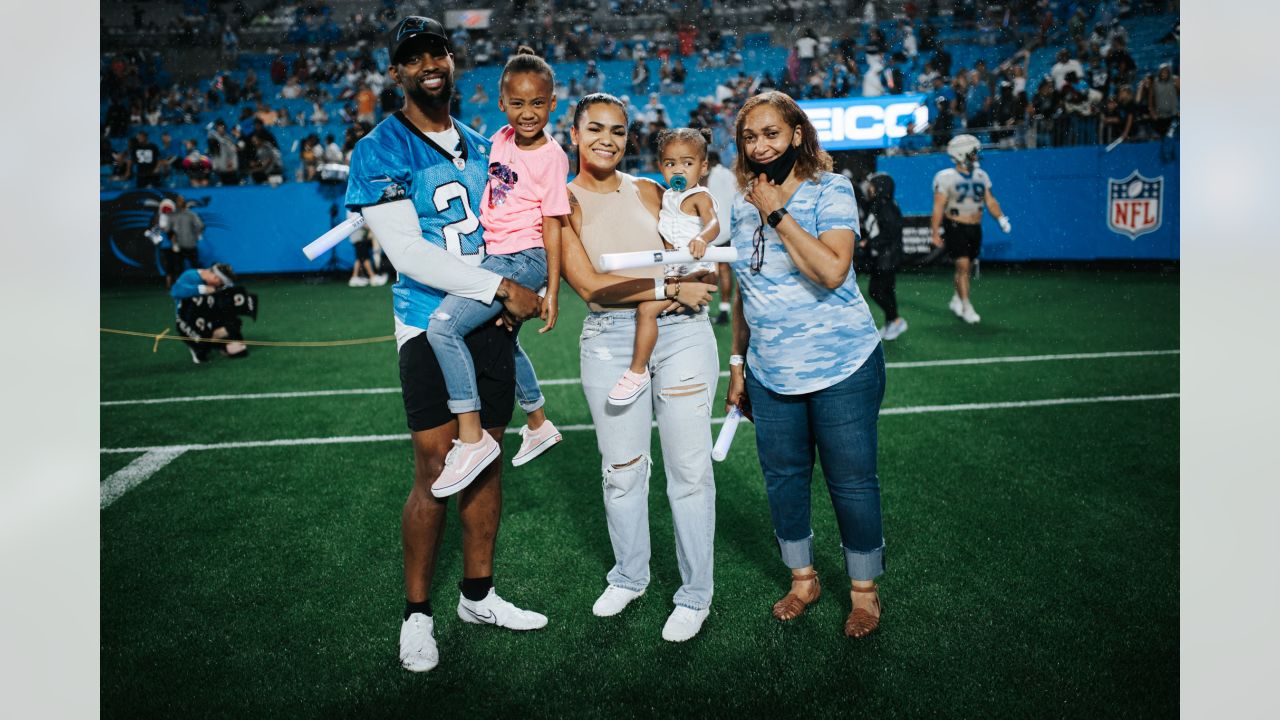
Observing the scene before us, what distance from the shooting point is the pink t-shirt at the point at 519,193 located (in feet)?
8.72

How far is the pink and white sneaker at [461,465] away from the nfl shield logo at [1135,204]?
1341cm

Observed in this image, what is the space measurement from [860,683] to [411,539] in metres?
1.52

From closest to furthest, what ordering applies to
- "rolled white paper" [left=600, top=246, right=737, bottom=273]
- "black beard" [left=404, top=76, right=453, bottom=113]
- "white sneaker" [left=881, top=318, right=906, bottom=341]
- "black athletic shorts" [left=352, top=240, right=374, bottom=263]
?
"rolled white paper" [left=600, top=246, right=737, bottom=273] → "black beard" [left=404, top=76, right=453, bottom=113] → "white sneaker" [left=881, top=318, right=906, bottom=341] → "black athletic shorts" [left=352, top=240, right=374, bottom=263]

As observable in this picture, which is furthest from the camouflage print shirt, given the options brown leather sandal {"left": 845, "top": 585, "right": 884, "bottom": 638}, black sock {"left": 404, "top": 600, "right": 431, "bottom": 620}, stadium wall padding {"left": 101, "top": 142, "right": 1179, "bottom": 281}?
stadium wall padding {"left": 101, "top": 142, "right": 1179, "bottom": 281}

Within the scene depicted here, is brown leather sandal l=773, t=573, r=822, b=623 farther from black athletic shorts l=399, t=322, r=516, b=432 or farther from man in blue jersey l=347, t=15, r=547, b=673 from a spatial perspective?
black athletic shorts l=399, t=322, r=516, b=432

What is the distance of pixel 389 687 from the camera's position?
2.78m

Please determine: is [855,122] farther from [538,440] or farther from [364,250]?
[538,440]

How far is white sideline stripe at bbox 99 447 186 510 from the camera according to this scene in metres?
4.70

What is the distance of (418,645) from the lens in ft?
9.49

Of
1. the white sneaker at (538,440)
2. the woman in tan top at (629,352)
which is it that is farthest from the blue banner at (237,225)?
the woman in tan top at (629,352)

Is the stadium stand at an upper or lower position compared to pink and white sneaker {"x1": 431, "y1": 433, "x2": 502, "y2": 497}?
upper

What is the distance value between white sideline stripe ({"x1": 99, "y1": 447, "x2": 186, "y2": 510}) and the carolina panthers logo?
37.4ft
